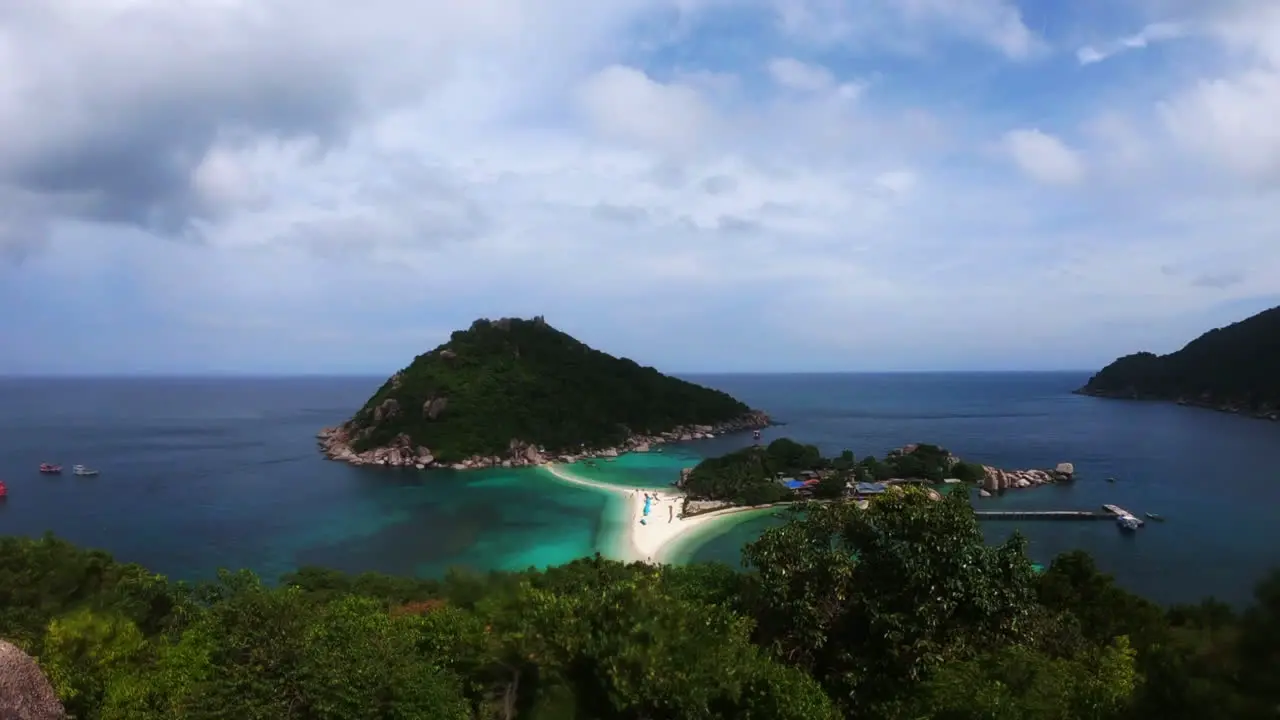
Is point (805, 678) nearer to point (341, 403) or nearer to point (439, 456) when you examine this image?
point (439, 456)

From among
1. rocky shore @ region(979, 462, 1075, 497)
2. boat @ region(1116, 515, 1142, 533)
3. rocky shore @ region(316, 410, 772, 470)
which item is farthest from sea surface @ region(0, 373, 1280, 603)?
rocky shore @ region(316, 410, 772, 470)

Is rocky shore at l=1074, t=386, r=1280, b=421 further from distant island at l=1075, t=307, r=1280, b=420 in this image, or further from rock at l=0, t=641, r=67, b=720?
rock at l=0, t=641, r=67, b=720

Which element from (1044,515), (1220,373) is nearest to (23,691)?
(1044,515)

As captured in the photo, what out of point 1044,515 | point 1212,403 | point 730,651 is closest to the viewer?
point 730,651

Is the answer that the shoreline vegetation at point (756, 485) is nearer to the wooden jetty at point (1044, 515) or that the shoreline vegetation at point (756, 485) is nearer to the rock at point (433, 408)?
the wooden jetty at point (1044, 515)

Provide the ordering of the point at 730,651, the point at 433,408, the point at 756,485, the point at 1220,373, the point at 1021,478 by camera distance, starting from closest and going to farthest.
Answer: the point at 730,651
the point at 756,485
the point at 1021,478
the point at 433,408
the point at 1220,373

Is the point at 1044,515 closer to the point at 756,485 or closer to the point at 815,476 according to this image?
the point at 815,476
